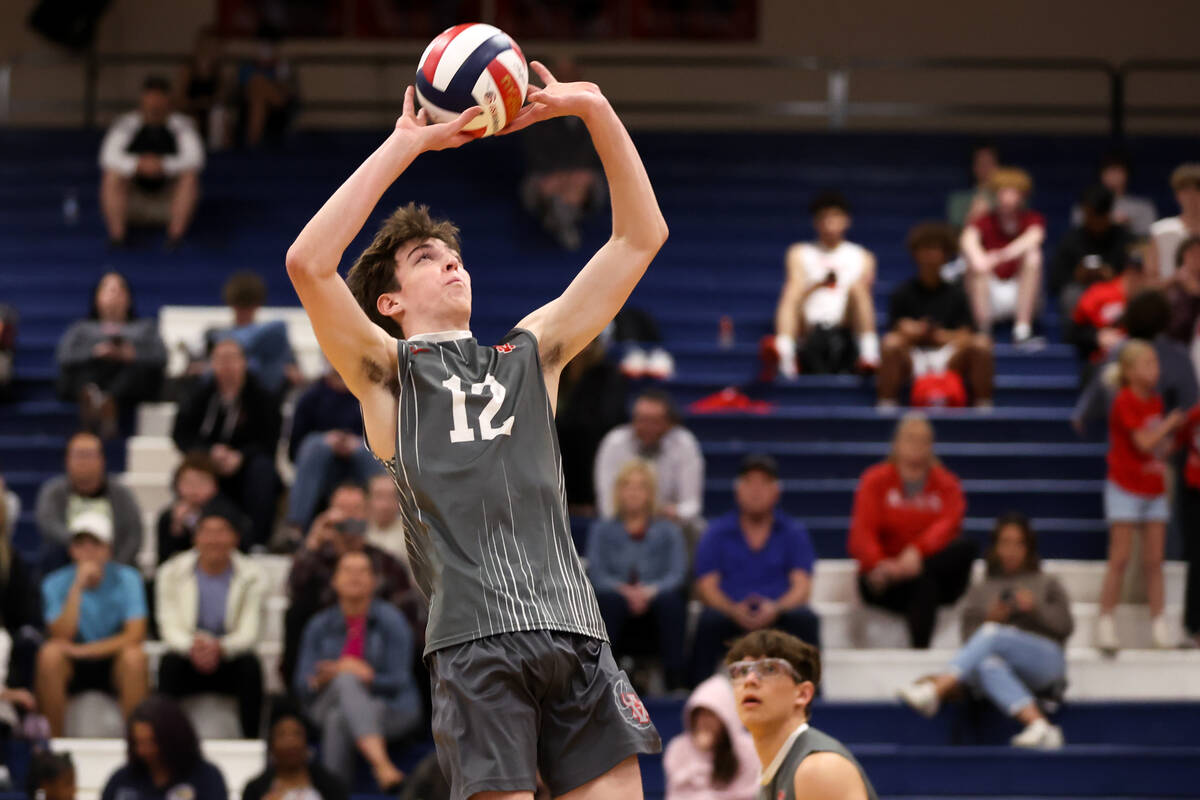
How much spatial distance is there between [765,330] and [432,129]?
862cm

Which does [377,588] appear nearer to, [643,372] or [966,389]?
[643,372]

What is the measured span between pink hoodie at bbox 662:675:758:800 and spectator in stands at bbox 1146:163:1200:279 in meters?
4.30

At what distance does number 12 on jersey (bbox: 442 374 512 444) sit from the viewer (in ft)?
11.5

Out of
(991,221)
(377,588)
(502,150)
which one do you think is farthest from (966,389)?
(502,150)

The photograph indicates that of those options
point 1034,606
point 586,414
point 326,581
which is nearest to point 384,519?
point 326,581

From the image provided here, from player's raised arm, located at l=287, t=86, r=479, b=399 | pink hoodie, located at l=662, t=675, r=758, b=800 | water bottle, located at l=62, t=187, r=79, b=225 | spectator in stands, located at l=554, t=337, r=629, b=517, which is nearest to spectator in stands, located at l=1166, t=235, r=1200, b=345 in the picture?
spectator in stands, located at l=554, t=337, r=629, b=517

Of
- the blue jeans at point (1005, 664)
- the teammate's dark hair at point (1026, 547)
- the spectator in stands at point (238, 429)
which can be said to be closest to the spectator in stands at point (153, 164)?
the spectator in stands at point (238, 429)

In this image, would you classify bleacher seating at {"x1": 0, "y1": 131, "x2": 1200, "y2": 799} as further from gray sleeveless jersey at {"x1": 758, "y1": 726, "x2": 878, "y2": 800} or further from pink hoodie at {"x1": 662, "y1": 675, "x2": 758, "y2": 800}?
gray sleeveless jersey at {"x1": 758, "y1": 726, "x2": 878, "y2": 800}

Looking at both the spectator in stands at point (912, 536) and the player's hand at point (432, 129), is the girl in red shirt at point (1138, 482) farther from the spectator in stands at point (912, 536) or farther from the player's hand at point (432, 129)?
the player's hand at point (432, 129)

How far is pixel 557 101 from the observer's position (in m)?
3.57

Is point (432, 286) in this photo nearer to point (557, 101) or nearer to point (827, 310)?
point (557, 101)

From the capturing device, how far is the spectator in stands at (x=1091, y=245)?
1123 centimetres

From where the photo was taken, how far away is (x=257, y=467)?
9320mm

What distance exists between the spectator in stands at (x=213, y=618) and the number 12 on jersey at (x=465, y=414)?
506cm
